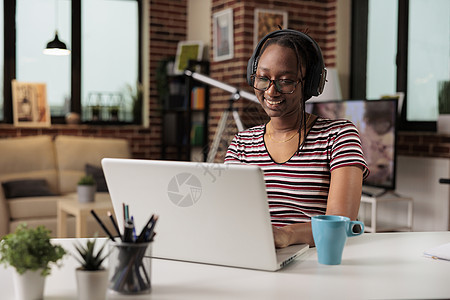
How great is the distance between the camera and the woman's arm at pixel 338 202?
1.31 m

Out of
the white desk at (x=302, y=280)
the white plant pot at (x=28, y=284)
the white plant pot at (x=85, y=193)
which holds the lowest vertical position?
the white plant pot at (x=85, y=193)

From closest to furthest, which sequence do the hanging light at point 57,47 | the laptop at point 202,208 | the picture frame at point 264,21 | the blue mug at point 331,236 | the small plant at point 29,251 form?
the small plant at point 29,251, the laptop at point 202,208, the blue mug at point 331,236, the hanging light at point 57,47, the picture frame at point 264,21

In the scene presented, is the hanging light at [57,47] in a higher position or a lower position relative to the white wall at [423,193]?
higher

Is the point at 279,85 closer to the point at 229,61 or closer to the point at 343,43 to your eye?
the point at 229,61

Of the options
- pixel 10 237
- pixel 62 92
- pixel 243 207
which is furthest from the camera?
pixel 62 92

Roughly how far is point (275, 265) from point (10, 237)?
52 cm

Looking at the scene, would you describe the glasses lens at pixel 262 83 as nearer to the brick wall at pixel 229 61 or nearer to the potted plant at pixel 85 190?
the potted plant at pixel 85 190

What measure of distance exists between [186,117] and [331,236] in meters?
4.05

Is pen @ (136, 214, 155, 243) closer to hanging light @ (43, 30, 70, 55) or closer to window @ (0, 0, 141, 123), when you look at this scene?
hanging light @ (43, 30, 70, 55)

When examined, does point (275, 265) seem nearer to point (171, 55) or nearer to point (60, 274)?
point (60, 274)

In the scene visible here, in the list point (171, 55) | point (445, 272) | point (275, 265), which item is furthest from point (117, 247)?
point (171, 55)

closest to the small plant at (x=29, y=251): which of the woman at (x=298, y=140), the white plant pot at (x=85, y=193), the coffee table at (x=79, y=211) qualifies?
the woman at (x=298, y=140)

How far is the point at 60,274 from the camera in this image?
3.70 ft

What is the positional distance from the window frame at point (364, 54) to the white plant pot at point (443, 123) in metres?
0.25
